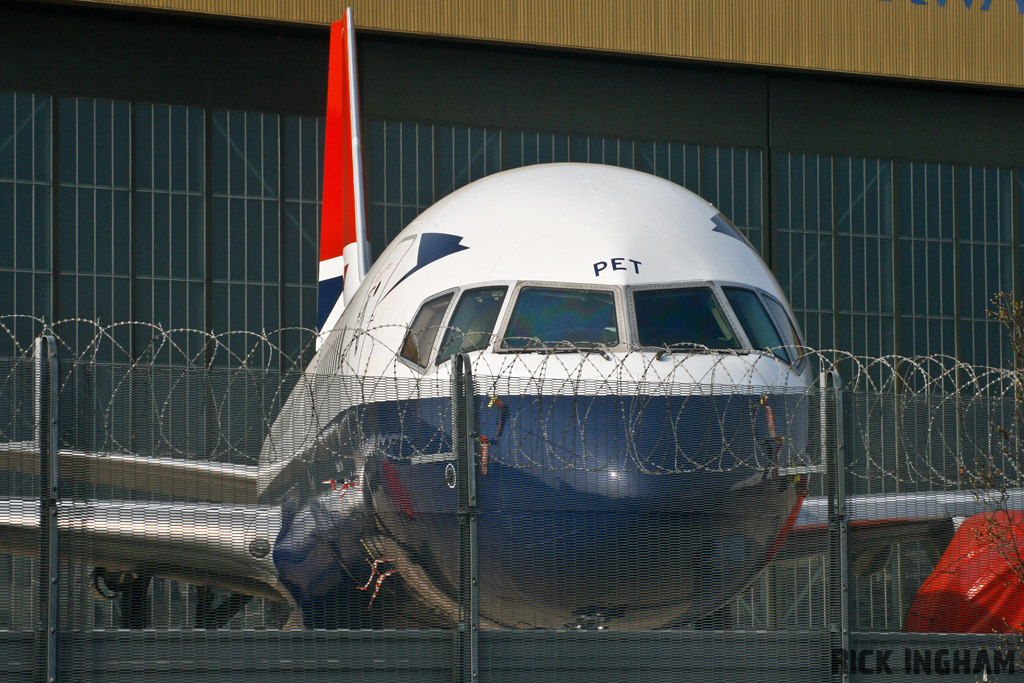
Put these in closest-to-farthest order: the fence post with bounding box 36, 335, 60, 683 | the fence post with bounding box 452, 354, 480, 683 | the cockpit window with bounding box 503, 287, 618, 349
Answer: the fence post with bounding box 36, 335, 60, 683 < the fence post with bounding box 452, 354, 480, 683 < the cockpit window with bounding box 503, 287, 618, 349

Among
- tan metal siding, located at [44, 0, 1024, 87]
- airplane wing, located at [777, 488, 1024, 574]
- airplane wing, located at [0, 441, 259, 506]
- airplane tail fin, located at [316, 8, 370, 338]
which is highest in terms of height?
tan metal siding, located at [44, 0, 1024, 87]

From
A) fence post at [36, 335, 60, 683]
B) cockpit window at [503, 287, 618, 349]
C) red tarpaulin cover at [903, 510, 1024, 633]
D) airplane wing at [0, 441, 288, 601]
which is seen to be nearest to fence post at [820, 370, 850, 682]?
red tarpaulin cover at [903, 510, 1024, 633]

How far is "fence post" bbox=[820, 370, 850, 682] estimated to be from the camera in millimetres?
7211

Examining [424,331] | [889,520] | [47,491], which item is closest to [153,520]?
[47,491]

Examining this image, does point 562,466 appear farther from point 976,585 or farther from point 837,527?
point 976,585

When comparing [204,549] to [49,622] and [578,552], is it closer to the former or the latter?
[49,622]

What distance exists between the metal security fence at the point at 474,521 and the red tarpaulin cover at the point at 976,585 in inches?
5.2

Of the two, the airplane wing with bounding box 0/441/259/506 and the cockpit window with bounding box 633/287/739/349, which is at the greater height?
the cockpit window with bounding box 633/287/739/349

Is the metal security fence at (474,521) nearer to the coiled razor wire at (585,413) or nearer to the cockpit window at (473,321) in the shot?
the coiled razor wire at (585,413)

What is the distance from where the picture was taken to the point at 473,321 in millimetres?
7719

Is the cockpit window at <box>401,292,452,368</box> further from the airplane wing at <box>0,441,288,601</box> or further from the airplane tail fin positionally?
the airplane tail fin

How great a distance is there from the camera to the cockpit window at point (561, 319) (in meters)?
7.38

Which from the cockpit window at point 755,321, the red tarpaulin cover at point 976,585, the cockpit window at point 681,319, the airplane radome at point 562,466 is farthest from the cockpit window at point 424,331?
the red tarpaulin cover at point 976,585

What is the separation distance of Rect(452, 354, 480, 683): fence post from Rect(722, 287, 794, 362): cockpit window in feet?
6.79
